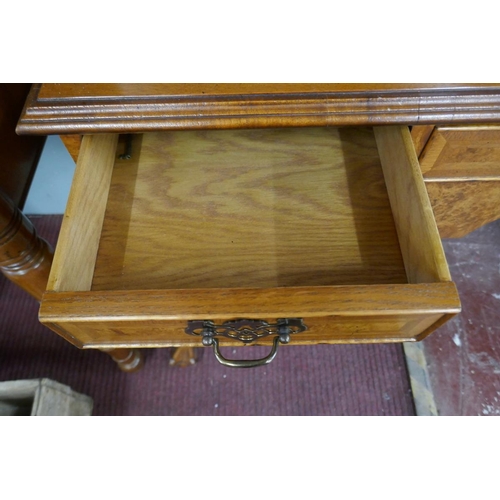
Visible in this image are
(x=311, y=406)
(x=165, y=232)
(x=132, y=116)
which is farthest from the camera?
(x=311, y=406)

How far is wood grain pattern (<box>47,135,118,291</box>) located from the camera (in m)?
0.40

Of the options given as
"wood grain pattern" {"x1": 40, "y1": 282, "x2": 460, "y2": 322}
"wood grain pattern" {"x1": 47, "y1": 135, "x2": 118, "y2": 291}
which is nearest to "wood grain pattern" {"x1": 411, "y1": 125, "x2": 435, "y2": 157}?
"wood grain pattern" {"x1": 40, "y1": 282, "x2": 460, "y2": 322}

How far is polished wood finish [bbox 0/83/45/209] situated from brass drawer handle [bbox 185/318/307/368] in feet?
0.99

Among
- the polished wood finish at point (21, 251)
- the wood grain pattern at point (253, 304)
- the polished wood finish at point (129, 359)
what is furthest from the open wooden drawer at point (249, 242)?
the polished wood finish at point (129, 359)

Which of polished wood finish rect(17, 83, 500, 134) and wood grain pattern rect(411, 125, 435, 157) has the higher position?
wood grain pattern rect(411, 125, 435, 157)

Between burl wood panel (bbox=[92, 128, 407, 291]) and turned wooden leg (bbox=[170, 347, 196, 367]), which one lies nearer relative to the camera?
burl wood panel (bbox=[92, 128, 407, 291])

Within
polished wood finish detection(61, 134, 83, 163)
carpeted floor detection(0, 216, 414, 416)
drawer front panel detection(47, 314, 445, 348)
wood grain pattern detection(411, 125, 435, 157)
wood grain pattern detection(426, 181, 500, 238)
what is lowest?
drawer front panel detection(47, 314, 445, 348)

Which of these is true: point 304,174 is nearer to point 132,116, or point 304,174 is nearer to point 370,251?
point 370,251

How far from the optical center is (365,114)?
40 cm

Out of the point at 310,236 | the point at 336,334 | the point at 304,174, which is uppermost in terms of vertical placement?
the point at 304,174

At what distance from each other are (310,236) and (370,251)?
73 millimetres

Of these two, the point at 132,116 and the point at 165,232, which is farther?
the point at 165,232

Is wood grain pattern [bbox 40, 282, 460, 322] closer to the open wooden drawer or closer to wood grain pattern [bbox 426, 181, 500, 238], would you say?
the open wooden drawer

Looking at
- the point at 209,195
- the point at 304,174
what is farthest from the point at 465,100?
the point at 209,195
